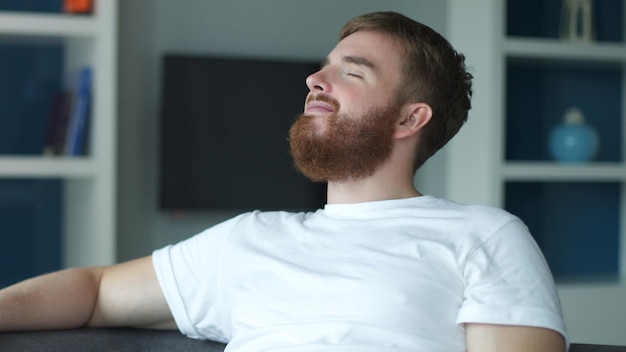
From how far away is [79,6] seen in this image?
3783 millimetres

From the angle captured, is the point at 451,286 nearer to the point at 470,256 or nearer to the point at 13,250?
the point at 470,256

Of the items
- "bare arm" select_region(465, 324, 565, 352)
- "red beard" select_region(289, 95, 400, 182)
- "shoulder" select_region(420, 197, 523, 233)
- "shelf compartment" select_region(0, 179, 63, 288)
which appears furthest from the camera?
"shelf compartment" select_region(0, 179, 63, 288)

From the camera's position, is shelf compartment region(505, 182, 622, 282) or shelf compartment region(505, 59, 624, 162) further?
shelf compartment region(505, 182, 622, 282)

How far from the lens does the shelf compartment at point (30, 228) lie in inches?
156

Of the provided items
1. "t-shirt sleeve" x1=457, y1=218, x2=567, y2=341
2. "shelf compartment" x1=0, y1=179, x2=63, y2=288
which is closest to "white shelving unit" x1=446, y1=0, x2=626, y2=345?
"shelf compartment" x1=0, y1=179, x2=63, y2=288

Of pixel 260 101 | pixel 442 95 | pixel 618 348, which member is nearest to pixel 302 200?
pixel 260 101

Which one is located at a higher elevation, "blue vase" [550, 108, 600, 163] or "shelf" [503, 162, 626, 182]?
"blue vase" [550, 108, 600, 163]

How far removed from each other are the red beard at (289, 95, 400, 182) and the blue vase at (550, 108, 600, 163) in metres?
2.71

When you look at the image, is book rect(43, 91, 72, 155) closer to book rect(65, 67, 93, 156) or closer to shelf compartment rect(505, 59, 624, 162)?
book rect(65, 67, 93, 156)

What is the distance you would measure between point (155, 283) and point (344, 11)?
10.5ft

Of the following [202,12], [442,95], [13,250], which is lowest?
[13,250]

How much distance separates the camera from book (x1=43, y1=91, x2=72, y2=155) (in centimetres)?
384

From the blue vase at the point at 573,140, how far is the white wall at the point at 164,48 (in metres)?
1.23

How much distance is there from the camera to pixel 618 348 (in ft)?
4.98
